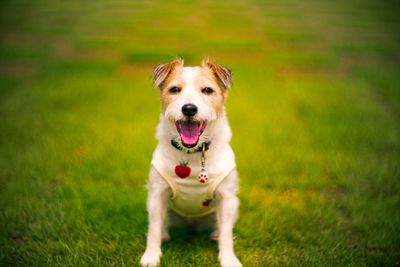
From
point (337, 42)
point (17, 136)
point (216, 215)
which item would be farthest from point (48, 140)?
point (337, 42)

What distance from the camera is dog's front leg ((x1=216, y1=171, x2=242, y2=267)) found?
3691mm

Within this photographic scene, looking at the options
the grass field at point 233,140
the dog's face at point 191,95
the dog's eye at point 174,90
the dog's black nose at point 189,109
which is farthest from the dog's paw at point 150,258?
the dog's eye at point 174,90

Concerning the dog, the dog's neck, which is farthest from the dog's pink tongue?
the dog's neck

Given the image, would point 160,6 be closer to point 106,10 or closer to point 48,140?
point 106,10

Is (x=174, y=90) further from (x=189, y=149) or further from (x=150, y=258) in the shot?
(x=150, y=258)

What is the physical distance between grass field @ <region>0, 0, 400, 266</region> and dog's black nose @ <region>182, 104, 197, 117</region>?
4.31ft

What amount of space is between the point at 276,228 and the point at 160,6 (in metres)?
13.4

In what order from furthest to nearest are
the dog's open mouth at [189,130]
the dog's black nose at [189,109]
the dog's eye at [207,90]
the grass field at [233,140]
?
the grass field at [233,140] → the dog's eye at [207,90] → the dog's open mouth at [189,130] → the dog's black nose at [189,109]

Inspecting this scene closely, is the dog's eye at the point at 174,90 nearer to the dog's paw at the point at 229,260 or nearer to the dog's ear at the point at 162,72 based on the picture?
the dog's ear at the point at 162,72

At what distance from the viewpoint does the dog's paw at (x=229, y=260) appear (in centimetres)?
365

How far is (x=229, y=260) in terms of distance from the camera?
12.0ft

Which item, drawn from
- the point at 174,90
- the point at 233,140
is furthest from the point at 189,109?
the point at 233,140

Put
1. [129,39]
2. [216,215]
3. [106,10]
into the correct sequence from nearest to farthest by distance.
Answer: [216,215], [129,39], [106,10]

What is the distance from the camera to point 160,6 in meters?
16.2
